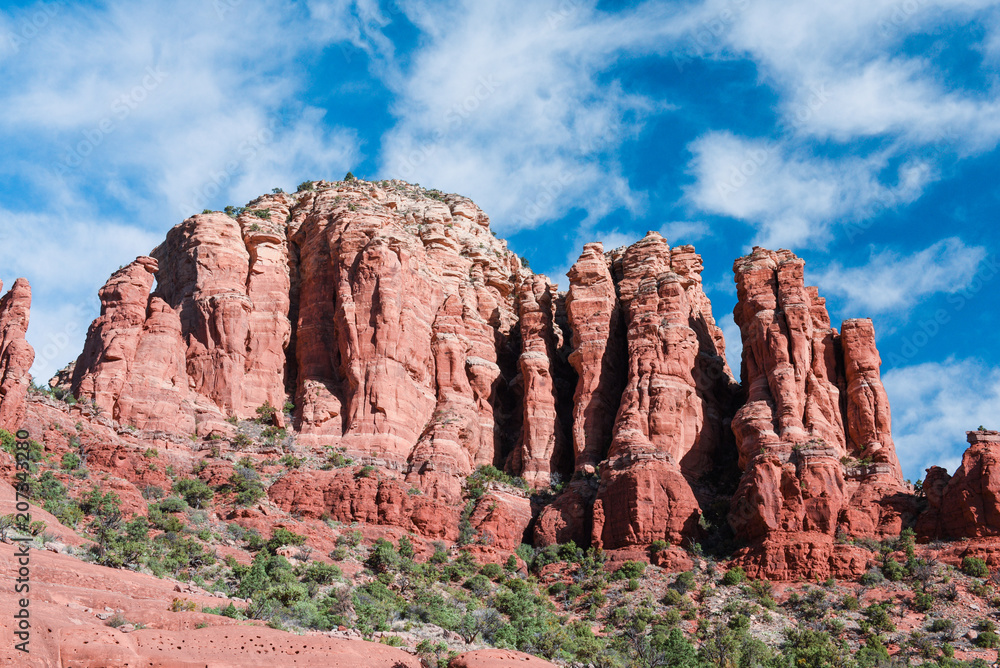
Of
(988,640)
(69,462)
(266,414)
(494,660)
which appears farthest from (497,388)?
(494,660)

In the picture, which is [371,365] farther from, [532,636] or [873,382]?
[873,382]

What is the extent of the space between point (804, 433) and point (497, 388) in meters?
22.2

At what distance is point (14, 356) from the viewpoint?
52.0m

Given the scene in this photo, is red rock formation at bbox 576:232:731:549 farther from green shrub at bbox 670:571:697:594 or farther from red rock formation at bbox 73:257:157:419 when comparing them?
red rock formation at bbox 73:257:157:419

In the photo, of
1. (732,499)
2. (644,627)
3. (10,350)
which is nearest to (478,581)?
(644,627)

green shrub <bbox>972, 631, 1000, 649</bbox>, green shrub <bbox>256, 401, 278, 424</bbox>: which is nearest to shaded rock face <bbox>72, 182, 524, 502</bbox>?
green shrub <bbox>256, 401, 278, 424</bbox>

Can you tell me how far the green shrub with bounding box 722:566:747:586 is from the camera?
54906 millimetres

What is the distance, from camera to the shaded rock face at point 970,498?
178 ft

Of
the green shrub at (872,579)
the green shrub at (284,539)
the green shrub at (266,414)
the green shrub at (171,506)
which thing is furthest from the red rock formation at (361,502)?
the green shrub at (872,579)

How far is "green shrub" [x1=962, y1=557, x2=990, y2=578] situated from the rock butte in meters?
2.42

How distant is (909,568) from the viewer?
176 ft

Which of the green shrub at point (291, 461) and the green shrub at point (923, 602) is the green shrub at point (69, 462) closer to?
the green shrub at point (291, 461)

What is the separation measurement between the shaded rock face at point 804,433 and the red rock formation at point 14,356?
37.9 m

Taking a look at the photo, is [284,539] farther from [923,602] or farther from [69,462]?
[923,602]
